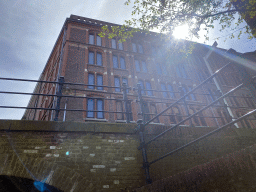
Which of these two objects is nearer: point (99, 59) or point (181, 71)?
point (99, 59)

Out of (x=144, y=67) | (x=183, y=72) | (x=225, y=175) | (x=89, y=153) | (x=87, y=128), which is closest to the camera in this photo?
(x=225, y=175)

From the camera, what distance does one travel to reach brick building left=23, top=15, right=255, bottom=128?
15.8 metres

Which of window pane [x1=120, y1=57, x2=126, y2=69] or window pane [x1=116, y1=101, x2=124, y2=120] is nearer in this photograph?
window pane [x1=116, y1=101, x2=124, y2=120]

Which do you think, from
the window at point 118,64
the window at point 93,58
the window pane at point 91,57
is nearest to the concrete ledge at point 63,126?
the window at point 93,58

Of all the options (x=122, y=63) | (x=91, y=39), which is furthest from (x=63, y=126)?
(x=91, y=39)

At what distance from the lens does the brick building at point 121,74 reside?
52.0ft

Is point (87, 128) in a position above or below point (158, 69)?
below

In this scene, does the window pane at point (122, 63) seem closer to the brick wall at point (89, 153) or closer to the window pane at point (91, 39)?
the window pane at point (91, 39)

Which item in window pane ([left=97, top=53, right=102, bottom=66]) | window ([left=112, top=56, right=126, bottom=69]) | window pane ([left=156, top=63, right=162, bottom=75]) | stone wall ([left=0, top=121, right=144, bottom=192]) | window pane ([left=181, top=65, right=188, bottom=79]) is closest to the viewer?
stone wall ([left=0, top=121, right=144, bottom=192])

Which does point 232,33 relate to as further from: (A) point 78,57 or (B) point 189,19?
(A) point 78,57

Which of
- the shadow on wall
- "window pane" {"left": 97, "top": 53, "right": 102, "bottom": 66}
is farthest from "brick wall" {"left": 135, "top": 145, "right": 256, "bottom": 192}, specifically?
"window pane" {"left": 97, "top": 53, "right": 102, "bottom": 66}

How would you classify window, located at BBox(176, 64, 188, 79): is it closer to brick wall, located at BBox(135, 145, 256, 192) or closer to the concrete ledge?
the concrete ledge

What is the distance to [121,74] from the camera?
1906 centimetres

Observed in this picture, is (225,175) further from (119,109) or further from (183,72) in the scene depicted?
(183,72)
